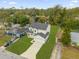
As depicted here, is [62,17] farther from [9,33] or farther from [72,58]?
[72,58]

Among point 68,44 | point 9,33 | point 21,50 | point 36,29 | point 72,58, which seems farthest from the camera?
point 36,29

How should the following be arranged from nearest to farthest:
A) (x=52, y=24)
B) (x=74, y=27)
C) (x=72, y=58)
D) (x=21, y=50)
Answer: (x=72, y=58)
(x=21, y=50)
(x=74, y=27)
(x=52, y=24)

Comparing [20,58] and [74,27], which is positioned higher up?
→ [20,58]

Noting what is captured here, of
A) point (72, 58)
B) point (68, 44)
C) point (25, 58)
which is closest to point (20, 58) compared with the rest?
point (25, 58)

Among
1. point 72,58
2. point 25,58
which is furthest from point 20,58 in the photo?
point 72,58

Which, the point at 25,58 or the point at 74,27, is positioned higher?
the point at 25,58

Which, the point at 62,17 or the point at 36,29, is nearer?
the point at 36,29

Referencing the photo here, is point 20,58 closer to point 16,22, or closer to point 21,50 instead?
point 21,50

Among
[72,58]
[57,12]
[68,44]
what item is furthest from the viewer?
[57,12]

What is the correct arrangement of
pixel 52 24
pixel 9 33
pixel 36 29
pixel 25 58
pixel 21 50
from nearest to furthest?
pixel 25 58
pixel 21 50
pixel 9 33
pixel 36 29
pixel 52 24
